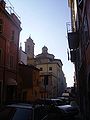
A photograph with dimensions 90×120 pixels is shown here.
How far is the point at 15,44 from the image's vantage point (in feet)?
86.5

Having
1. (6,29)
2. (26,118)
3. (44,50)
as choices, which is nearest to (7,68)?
(6,29)

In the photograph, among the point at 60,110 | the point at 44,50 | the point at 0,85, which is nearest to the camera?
the point at 60,110

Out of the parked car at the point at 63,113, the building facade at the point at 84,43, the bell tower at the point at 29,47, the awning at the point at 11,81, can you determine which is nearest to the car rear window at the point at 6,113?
the building facade at the point at 84,43

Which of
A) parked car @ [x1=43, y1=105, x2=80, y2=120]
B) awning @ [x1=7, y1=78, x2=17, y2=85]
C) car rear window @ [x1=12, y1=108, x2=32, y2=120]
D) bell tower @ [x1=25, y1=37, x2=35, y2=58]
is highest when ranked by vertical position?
bell tower @ [x1=25, y1=37, x2=35, y2=58]

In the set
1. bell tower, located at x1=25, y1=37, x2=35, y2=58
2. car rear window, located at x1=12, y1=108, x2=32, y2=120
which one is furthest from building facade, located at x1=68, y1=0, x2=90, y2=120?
bell tower, located at x1=25, y1=37, x2=35, y2=58

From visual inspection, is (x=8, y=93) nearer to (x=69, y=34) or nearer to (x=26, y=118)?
(x=69, y=34)

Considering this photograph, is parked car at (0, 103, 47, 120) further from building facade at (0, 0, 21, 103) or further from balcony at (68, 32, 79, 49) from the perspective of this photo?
building facade at (0, 0, 21, 103)

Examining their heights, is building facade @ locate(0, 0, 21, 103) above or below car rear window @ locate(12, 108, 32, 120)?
above

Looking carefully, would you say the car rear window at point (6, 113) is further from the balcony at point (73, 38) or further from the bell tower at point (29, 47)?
the bell tower at point (29, 47)

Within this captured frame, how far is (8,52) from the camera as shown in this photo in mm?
24375

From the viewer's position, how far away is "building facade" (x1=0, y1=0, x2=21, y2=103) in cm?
2270

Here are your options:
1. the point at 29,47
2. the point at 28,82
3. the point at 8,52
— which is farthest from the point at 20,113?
the point at 29,47

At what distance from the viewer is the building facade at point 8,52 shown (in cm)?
2270

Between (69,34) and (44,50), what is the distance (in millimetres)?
66158
